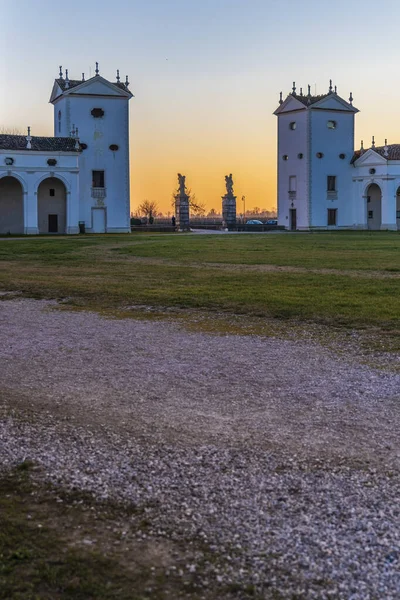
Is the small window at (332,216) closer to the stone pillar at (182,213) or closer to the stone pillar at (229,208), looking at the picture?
the stone pillar at (229,208)

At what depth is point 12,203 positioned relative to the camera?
185ft

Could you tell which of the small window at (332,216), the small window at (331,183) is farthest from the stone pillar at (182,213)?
the small window at (331,183)

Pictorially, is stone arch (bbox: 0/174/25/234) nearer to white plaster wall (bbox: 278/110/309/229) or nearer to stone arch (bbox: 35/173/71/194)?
stone arch (bbox: 35/173/71/194)

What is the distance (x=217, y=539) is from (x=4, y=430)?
2585mm

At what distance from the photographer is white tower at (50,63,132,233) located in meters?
58.3

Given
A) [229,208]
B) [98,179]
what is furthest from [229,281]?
[229,208]

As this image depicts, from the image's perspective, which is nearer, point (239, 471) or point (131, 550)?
point (131, 550)

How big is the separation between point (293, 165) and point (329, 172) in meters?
3.18

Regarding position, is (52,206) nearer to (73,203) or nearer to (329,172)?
(73,203)

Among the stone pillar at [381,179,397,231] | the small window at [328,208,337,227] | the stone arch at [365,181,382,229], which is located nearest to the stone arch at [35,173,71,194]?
the small window at [328,208,337,227]

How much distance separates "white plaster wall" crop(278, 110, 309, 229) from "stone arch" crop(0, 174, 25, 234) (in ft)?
79.7

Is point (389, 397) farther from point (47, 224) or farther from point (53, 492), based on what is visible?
point (47, 224)

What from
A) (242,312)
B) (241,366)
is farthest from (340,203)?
(241,366)

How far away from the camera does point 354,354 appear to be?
937 cm
